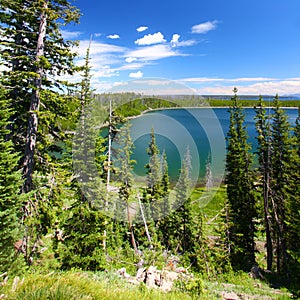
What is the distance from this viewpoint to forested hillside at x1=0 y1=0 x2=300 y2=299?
10867 millimetres

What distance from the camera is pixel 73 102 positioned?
1213 centimetres

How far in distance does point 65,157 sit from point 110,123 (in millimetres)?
4059

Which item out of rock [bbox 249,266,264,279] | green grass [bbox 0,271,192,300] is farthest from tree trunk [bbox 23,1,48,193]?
rock [bbox 249,266,264,279]

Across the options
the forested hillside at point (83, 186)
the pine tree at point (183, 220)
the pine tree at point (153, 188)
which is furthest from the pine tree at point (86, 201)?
the pine tree at point (183, 220)

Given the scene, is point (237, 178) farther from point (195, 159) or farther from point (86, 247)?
point (195, 159)

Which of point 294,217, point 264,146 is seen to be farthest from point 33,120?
point 294,217

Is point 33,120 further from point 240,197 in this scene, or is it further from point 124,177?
point 240,197

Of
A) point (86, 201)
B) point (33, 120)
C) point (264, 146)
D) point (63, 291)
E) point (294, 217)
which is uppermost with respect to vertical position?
point (33, 120)

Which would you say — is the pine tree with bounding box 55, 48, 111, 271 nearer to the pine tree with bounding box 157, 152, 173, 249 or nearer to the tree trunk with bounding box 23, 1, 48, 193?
the tree trunk with bounding box 23, 1, 48, 193

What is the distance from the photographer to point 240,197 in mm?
23797

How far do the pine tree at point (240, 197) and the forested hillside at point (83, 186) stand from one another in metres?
0.10

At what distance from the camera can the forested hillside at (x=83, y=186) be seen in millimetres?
10867

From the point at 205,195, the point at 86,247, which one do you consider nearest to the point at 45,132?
the point at 86,247

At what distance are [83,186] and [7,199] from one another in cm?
414
